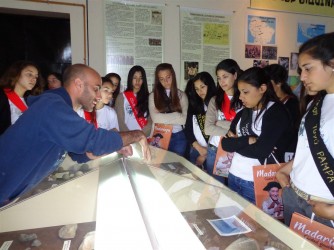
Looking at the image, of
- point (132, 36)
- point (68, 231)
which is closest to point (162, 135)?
point (68, 231)

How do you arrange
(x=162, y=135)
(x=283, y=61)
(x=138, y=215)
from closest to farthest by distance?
(x=138, y=215)
(x=162, y=135)
(x=283, y=61)

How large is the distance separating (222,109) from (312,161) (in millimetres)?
1291

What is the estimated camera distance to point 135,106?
322cm

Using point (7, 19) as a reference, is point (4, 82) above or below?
below

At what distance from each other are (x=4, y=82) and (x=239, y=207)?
262 cm

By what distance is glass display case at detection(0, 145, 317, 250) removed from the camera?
94cm

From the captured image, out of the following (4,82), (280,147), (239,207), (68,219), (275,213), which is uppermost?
(4,82)

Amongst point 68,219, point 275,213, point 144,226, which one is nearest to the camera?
point 144,226

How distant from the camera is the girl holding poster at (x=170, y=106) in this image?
2861 mm

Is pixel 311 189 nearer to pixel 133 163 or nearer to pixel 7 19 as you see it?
pixel 133 163

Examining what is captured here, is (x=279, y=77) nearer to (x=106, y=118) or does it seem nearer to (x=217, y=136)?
(x=217, y=136)

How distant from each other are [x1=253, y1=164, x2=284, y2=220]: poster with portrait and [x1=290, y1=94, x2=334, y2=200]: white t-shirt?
308 millimetres

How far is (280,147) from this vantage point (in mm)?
1813

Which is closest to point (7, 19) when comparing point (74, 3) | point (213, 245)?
point (74, 3)
